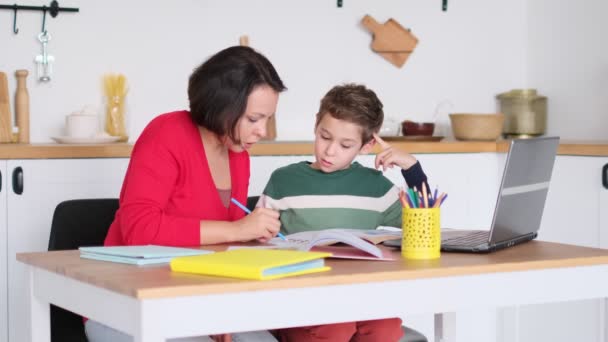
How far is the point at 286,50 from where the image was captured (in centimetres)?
385

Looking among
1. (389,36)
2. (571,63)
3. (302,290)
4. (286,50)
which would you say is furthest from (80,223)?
(571,63)

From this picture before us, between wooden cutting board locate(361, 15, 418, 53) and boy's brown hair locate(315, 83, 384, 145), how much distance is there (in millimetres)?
1530

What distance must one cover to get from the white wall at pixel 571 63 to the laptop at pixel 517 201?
195cm

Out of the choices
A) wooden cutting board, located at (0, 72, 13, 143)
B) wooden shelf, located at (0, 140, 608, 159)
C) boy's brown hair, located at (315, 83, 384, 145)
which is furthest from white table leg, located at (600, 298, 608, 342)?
wooden cutting board, located at (0, 72, 13, 143)

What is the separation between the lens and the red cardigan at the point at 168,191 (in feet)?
6.69

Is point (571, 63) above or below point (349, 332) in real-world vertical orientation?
above

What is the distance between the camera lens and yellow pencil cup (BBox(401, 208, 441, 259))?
1.82 meters

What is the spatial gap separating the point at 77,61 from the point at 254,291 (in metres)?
2.18

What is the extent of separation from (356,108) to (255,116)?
12.1 inches

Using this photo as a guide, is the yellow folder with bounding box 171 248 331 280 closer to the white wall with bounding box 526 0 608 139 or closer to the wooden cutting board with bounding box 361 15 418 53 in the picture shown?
the wooden cutting board with bounding box 361 15 418 53

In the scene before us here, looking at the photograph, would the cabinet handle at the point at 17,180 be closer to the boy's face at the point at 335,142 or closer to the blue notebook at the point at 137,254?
the boy's face at the point at 335,142

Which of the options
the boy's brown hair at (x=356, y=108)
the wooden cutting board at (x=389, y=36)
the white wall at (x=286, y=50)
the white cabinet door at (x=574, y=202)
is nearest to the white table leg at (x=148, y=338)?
the boy's brown hair at (x=356, y=108)

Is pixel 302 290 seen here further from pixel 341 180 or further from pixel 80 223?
pixel 80 223

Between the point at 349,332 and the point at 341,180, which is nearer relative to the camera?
the point at 349,332
